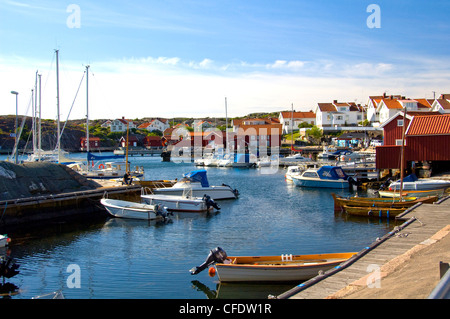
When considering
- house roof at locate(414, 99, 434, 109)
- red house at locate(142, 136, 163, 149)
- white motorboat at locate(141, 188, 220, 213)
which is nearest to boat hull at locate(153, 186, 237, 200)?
white motorboat at locate(141, 188, 220, 213)

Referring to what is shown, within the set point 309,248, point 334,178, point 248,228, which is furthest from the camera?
point 334,178

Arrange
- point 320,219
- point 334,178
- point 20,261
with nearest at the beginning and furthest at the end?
point 20,261
point 320,219
point 334,178

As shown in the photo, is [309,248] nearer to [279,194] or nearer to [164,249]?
[164,249]

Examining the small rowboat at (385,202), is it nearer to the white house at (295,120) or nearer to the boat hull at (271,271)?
the boat hull at (271,271)

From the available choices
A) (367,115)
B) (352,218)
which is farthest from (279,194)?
(367,115)

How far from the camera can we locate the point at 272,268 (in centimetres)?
1518

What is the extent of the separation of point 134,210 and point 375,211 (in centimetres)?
1519

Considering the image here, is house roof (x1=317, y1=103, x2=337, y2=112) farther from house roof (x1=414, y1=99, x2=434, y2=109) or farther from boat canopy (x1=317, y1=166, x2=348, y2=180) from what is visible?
boat canopy (x1=317, y1=166, x2=348, y2=180)

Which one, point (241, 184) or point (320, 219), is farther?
Result: point (241, 184)

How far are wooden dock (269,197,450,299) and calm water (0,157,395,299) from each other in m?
2.45

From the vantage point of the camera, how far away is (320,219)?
27719 mm

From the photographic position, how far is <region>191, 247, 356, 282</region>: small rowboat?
15.2 m
